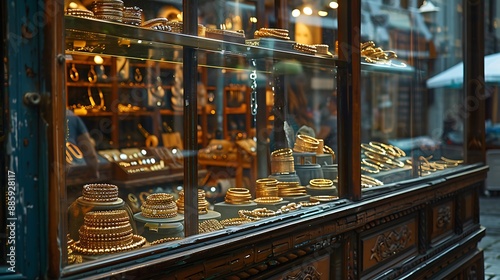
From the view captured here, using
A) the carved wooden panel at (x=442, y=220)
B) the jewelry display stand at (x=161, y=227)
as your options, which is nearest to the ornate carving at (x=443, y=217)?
the carved wooden panel at (x=442, y=220)

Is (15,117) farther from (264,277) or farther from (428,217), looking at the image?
(428,217)

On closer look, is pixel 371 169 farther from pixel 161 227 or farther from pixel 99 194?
pixel 99 194

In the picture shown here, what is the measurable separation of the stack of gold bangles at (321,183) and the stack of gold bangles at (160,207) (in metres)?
0.85

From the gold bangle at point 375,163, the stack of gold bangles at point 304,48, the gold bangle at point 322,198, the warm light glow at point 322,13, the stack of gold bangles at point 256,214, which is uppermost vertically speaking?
the warm light glow at point 322,13

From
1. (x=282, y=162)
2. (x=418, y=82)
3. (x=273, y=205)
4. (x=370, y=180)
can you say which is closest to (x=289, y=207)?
(x=273, y=205)

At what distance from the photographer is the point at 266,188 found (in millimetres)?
3193

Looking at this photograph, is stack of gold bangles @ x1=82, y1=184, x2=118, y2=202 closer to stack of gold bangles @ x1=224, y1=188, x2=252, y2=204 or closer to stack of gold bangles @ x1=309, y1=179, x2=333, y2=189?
stack of gold bangles @ x1=224, y1=188, x2=252, y2=204

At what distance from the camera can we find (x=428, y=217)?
4129 millimetres

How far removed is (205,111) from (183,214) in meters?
5.20

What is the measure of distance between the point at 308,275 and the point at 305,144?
907 millimetres

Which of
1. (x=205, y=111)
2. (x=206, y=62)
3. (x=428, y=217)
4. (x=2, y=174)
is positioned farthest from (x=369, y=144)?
(x=205, y=111)

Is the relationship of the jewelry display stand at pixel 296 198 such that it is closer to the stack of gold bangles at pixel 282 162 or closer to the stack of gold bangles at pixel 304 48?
the stack of gold bangles at pixel 282 162

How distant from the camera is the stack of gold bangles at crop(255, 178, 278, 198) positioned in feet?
10.3

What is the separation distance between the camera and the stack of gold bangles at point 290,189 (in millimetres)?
3174
